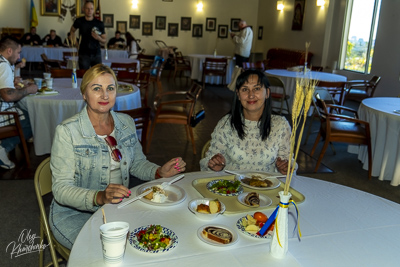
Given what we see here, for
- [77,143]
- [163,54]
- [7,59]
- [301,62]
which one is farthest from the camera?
[163,54]

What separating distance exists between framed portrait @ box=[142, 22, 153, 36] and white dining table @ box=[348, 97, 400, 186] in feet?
34.5

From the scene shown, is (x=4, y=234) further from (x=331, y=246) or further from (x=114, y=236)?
(x=331, y=246)

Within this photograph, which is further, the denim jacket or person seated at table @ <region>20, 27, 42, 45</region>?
person seated at table @ <region>20, 27, 42, 45</region>

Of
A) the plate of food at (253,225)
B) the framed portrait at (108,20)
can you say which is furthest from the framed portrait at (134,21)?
the plate of food at (253,225)

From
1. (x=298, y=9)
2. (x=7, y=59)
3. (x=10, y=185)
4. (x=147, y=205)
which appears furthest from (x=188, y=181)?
(x=298, y=9)

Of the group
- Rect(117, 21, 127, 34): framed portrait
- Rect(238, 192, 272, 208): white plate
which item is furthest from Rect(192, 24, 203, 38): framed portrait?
Rect(238, 192, 272, 208): white plate

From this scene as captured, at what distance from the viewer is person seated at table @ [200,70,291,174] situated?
213 cm

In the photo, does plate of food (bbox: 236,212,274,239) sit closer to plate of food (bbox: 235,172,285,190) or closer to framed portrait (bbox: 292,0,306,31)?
plate of food (bbox: 235,172,285,190)

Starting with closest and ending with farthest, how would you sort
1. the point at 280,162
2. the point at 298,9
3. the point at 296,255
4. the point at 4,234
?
1. the point at 296,255
2. the point at 280,162
3. the point at 4,234
4. the point at 298,9

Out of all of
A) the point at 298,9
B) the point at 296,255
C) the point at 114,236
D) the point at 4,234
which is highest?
the point at 298,9

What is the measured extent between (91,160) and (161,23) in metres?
12.4

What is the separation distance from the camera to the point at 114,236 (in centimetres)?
104

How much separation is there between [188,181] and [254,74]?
79cm

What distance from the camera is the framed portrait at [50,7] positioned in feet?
40.3
